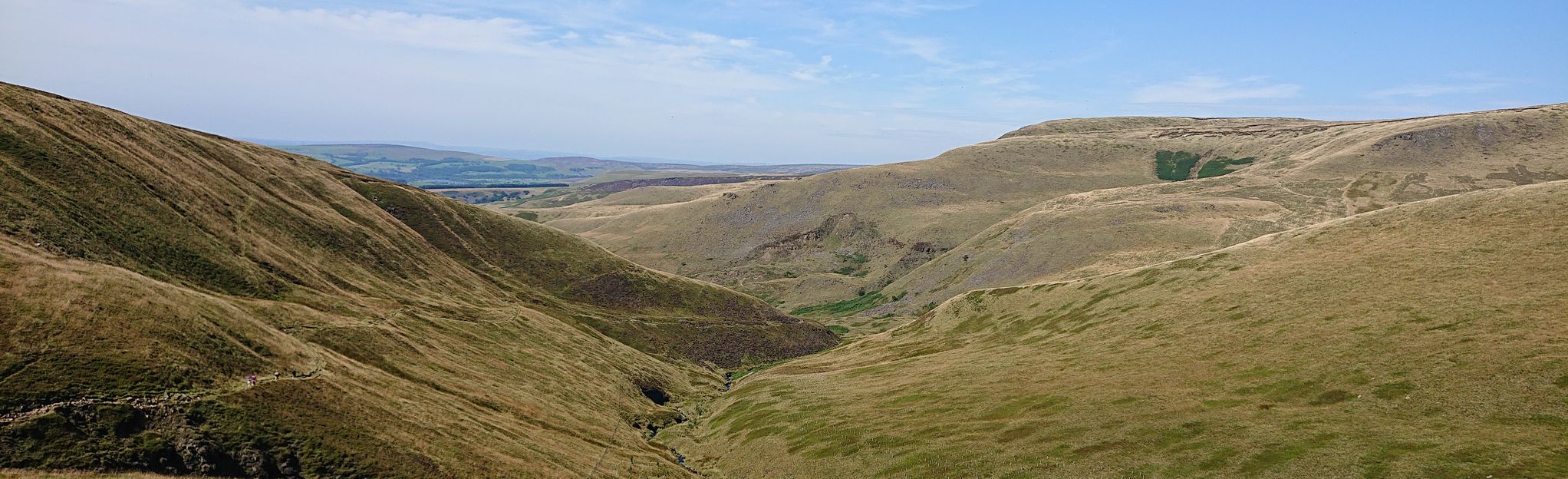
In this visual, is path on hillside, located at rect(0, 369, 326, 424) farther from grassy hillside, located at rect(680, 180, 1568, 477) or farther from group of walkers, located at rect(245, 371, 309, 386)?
grassy hillside, located at rect(680, 180, 1568, 477)

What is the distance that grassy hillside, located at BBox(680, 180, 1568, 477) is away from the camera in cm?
4728

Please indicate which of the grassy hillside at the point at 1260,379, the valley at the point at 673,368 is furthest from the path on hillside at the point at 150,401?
the grassy hillside at the point at 1260,379

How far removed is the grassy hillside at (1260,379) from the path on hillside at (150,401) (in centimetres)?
4570

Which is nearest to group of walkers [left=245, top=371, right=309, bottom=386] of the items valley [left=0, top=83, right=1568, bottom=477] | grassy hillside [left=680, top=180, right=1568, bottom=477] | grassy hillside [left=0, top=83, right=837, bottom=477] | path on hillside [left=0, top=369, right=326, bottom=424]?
path on hillside [left=0, top=369, right=326, bottom=424]

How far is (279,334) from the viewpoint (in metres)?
69.1

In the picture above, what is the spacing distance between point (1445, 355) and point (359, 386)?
9308 cm

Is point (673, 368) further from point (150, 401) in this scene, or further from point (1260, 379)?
point (1260, 379)

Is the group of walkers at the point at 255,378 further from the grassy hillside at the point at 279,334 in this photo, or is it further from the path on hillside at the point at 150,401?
the grassy hillside at the point at 279,334

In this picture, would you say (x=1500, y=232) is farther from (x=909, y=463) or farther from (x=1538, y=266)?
(x=909, y=463)

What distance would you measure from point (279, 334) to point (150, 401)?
71.0 ft

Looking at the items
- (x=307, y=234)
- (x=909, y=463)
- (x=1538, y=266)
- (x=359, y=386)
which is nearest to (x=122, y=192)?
(x=307, y=234)

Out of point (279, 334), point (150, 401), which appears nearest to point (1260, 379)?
point (150, 401)

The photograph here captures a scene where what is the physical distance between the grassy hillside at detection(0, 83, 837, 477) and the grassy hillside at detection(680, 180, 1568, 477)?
25578 millimetres

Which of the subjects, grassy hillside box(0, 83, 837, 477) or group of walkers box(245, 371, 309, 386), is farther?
group of walkers box(245, 371, 309, 386)
